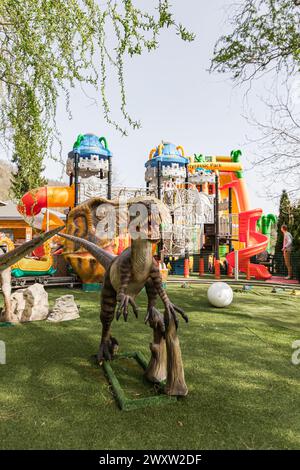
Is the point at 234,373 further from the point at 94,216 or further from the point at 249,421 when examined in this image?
the point at 94,216

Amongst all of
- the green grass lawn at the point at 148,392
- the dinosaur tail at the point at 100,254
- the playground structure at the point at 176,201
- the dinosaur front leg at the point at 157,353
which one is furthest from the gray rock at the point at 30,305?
the playground structure at the point at 176,201

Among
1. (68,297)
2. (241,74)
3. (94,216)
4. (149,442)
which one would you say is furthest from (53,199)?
(149,442)

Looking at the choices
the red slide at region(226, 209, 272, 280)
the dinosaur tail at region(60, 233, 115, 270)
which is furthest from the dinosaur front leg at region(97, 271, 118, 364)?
the red slide at region(226, 209, 272, 280)

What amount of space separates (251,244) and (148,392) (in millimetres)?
11192

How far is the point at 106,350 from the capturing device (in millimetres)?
3311

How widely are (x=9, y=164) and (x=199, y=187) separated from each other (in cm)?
1464

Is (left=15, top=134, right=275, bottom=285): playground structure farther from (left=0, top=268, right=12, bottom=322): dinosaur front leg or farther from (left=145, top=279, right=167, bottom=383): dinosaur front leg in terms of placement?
(left=145, top=279, right=167, bottom=383): dinosaur front leg

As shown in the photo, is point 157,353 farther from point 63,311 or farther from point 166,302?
point 63,311

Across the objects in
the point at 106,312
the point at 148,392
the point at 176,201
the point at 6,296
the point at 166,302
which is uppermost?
the point at 176,201

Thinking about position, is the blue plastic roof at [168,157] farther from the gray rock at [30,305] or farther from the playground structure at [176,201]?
the gray rock at [30,305]

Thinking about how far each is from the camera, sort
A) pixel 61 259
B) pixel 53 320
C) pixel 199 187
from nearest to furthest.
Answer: pixel 53 320
pixel 61 259
pixel 199 187

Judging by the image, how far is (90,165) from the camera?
10.4 m

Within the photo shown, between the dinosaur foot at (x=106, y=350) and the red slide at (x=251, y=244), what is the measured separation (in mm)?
9597

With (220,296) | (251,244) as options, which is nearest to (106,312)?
(220,296)
